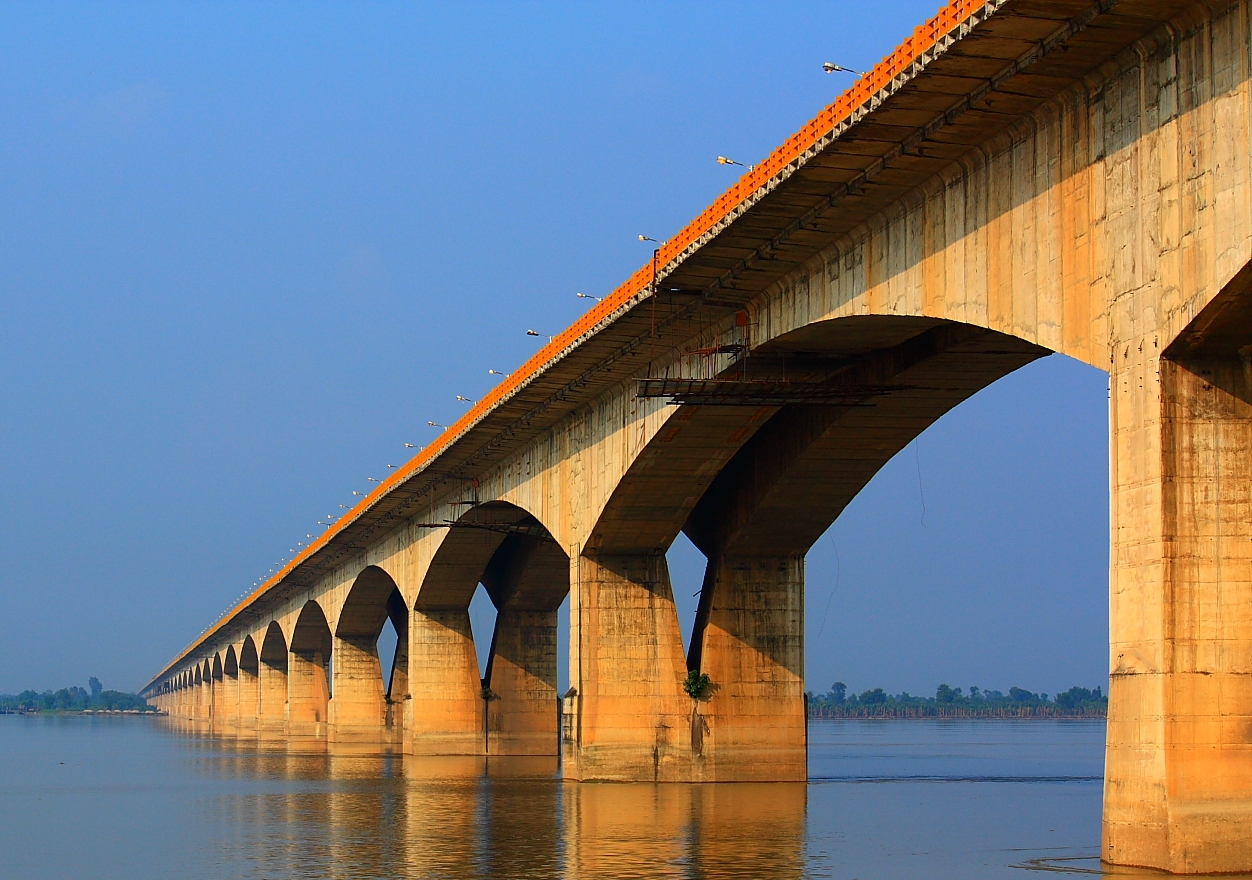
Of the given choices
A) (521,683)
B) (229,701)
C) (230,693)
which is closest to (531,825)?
(521,683)

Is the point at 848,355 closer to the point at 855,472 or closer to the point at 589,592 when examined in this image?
the point at 855,472

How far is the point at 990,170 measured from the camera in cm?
2862

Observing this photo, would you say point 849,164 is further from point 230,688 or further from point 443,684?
point 230,688

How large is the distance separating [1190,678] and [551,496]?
34.6m

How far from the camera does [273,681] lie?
135625 mm

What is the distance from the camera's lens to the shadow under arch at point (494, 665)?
7662 centimetres

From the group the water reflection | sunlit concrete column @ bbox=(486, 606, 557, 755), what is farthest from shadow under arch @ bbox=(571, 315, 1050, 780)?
sunlit concrete column @ bbox=(486, 606, 557, 755)

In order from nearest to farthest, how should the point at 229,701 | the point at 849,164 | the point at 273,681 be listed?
the point at 849,164
the point at 273,681
the point at 229,701

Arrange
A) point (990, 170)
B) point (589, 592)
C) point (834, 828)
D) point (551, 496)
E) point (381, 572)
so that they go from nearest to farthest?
point (990, 170), point (834, 828), point (589, 592), point (551, 496), point (381, 572)

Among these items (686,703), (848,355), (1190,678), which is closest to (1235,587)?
(1190,678)

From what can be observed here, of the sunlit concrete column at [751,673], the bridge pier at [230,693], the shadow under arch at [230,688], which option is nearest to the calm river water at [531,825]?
the sunlit concrete column at [751,673]

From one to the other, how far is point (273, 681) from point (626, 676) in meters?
90.3

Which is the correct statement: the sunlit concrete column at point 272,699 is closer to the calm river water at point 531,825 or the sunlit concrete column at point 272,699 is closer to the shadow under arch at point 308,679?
the shadow under arch at point 308,679

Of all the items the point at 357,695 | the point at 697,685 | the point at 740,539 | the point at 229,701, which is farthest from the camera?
the point at 229,701
